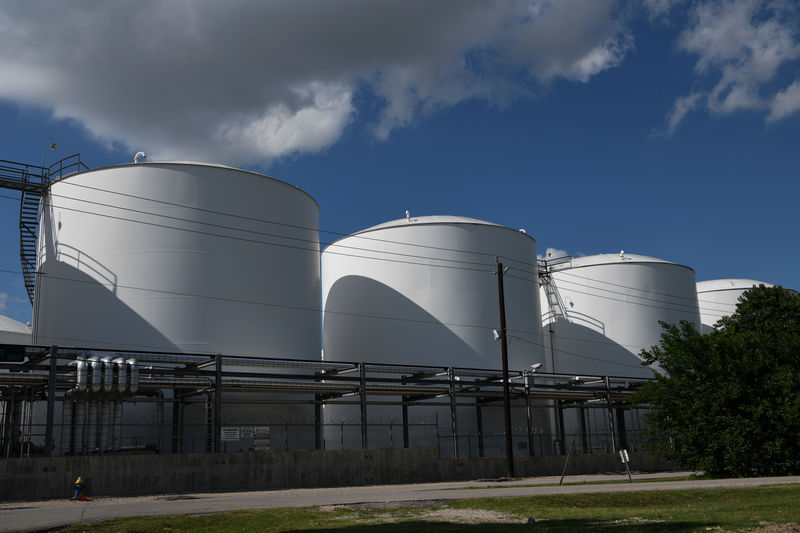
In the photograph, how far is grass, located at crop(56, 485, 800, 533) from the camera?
14016mm

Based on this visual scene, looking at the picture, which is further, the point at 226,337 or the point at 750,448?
the point at 226,337

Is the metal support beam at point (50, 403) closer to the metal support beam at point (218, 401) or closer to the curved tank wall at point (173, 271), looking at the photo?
the curved tank wall at point (173, 271)

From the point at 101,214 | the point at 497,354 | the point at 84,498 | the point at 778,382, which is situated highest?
the point at 101,214

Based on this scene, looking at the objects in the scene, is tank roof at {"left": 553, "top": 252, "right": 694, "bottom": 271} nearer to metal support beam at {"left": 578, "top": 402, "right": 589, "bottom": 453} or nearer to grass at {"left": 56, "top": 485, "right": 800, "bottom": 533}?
Result: metal support beam at {"left": 578, "top": 402, "right": 589, "bottom": 453}

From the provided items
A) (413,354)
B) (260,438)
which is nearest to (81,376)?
(260,438)

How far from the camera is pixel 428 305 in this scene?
4331 centimetres

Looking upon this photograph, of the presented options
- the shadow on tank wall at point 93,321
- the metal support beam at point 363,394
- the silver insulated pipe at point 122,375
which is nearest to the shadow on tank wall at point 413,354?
the metal support beam at point 363,394

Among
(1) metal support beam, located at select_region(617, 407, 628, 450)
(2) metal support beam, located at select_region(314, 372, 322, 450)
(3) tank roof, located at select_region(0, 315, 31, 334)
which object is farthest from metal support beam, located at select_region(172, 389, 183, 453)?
(1) metal support beam, located at select_region(617, 407, 628, 450)

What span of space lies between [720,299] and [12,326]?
60004 millimetres

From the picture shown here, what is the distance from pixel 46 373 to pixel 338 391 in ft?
40.9

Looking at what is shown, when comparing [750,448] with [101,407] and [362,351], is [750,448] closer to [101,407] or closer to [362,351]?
[362,351]

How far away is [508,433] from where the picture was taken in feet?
112

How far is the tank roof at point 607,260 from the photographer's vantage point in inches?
2266

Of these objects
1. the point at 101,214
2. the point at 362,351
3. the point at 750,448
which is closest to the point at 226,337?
the point at 101,214
